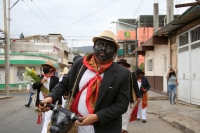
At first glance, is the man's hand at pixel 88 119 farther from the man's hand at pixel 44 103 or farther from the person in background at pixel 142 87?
the person in background at pixel 142 87

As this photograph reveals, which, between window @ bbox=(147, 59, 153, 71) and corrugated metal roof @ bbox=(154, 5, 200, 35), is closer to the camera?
A: corrugated metal roof @ bbox=(154, 5, 200, 35)

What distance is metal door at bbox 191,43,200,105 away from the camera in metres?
10.4

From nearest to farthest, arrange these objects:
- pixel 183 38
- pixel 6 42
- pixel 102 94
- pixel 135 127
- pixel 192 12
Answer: pixel 102 94, pixel 135 127, pixel 192 12, pixel 183 38, pixel 6 42

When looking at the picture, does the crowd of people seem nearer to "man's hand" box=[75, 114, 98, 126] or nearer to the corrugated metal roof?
"man's hand" box=[75, 114, 98, 126]

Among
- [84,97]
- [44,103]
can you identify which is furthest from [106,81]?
[44,103]

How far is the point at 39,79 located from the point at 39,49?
37.4 m

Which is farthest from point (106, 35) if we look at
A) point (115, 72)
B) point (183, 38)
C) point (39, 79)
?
point (183, 38)

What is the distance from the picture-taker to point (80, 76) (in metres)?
2.47

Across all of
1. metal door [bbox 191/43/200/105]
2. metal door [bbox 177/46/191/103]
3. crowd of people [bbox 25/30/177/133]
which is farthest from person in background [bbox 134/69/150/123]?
crowd of people [bbox 25/30/177/133]

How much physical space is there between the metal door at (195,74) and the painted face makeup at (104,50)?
28.5 ft

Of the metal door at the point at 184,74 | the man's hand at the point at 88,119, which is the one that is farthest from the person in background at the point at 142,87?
the man's hand at the point at 88,119

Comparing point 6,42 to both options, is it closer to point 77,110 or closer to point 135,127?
point 135,127

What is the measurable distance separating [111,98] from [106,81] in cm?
16

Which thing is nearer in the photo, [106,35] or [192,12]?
[106,35]
